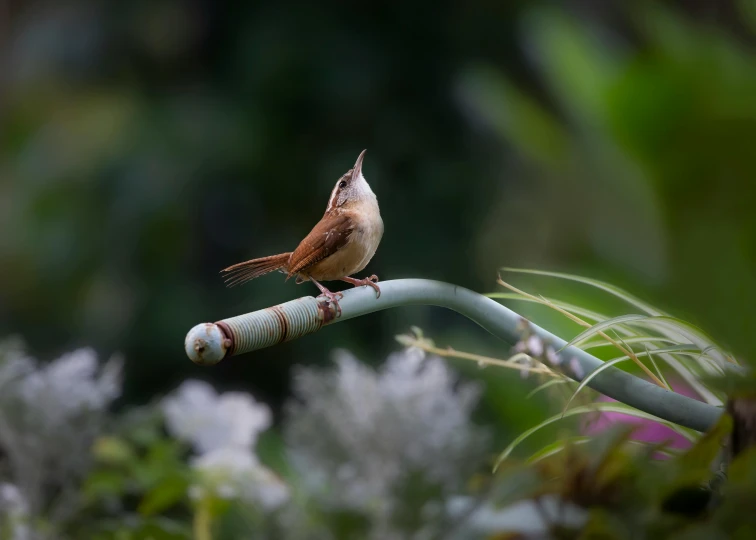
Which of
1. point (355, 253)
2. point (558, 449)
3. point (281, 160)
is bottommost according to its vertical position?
point (558, 449)

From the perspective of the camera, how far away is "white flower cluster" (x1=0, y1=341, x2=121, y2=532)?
0.72 metres

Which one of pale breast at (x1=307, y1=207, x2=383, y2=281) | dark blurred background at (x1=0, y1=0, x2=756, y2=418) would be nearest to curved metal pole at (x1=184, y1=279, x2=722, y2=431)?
pale breast at (x1=307, y1=207, x2=383, y2=281)

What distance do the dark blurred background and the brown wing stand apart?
122cm

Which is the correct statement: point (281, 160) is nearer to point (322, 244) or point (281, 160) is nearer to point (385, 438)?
point (322, 244)

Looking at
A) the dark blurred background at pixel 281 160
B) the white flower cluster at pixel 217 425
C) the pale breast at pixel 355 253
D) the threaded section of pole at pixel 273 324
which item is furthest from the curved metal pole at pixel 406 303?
the dark blurred background at pixel 281 160

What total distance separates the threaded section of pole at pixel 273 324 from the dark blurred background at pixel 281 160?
1.46 meters

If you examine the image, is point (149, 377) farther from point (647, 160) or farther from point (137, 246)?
point (647, 160)

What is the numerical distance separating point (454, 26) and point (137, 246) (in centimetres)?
106

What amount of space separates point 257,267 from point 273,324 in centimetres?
28

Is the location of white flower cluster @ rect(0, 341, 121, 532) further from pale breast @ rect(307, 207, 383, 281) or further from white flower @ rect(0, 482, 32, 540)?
pale breast @ rect(307, 207, 383, 281)

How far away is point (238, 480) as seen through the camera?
2.27ft

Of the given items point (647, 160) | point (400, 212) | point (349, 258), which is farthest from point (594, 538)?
point (400, 212)

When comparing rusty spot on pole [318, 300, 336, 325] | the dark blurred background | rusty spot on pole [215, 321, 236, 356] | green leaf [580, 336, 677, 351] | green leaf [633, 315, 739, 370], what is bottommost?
green leaf [633, 315, 739, 370]

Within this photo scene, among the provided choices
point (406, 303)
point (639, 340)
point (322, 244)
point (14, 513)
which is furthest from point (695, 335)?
point (14, 513)
